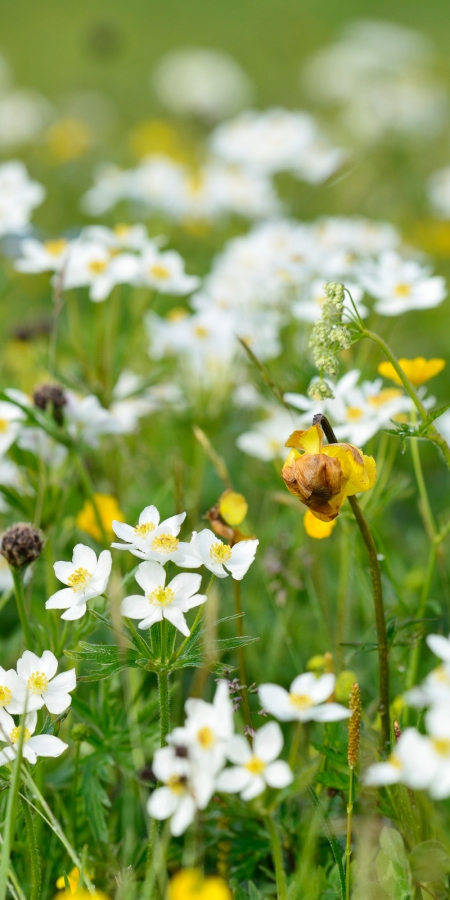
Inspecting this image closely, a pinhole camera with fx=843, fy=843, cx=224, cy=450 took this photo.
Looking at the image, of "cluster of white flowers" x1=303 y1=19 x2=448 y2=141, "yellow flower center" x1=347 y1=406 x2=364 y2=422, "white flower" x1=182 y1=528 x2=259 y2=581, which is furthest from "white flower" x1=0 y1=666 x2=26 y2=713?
"cluster of white flowers" x1=303 y1=19 x2=448 y2=141

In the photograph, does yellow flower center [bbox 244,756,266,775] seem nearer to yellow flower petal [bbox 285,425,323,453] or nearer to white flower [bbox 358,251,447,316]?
yellow flower petal [bbox 285,425,323,453]

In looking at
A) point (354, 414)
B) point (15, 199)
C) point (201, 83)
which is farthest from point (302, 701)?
point (201, 83)

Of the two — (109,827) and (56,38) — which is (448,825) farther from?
(56,38)

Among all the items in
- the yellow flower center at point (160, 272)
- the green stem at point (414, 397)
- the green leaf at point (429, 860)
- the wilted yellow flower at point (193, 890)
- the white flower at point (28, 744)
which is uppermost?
the yellow flower center at point (160, 272)

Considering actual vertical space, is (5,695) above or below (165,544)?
below

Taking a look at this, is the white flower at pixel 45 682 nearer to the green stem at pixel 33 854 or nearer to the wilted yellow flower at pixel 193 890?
the green stem at pixel 33 854

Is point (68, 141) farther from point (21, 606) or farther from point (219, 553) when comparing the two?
point (219, 553)

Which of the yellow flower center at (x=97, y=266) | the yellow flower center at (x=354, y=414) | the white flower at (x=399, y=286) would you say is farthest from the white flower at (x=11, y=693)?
the yellow flower center at (x=97, y=266)
